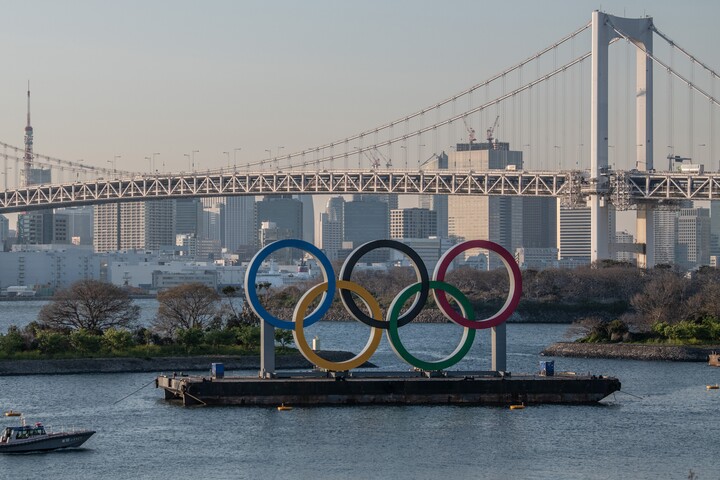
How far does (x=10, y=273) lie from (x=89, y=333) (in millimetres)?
92544

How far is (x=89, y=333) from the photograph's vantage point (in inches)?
1735

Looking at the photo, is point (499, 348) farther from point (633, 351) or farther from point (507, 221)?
point (507, 221)

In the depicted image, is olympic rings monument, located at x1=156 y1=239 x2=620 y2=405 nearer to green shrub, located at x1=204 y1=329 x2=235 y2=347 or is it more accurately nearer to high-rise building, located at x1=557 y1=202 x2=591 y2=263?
green shrub, located at x1=204 y1=329 x2=235 y2=347

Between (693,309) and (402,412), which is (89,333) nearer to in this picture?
(402,412)

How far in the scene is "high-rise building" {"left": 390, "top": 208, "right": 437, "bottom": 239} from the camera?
193000 mm

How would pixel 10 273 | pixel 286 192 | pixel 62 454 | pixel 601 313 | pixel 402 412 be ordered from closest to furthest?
pixel 62 454
pixel 402 412
pixel 601 313
pixel 286 192
pixel 10 273

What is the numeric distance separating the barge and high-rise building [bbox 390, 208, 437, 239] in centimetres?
15755

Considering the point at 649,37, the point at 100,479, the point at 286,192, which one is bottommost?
the point at 100,479

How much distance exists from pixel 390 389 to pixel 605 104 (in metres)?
31.9

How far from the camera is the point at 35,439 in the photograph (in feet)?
92.4

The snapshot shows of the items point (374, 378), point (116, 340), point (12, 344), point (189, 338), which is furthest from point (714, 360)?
point (12, 344)

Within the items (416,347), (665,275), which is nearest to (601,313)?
(665,275)

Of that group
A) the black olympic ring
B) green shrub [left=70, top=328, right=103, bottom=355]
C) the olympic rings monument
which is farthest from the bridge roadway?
the black olympic ring

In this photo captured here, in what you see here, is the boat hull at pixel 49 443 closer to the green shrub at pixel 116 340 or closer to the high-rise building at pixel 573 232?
the green shrub at pixel 116 340
